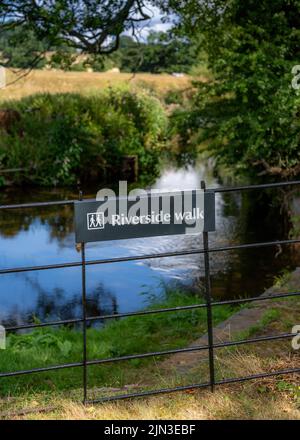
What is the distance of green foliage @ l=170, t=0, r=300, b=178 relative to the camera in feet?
36.2

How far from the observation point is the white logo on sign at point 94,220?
13.8 ft

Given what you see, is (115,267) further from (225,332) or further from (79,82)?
(79,82)

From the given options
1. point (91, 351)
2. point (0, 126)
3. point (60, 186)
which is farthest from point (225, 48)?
point (0, 126)

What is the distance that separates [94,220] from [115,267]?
7.36m

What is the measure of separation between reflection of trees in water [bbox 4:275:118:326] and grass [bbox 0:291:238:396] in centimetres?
62

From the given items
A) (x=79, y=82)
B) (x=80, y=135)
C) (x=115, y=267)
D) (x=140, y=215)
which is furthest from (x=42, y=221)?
(x=79, y=82)

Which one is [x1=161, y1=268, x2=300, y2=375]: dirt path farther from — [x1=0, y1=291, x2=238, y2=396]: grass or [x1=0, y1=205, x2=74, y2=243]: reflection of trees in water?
Result: [x1=0, y1=205, x2=74, y2=243]: reflection of trees in water

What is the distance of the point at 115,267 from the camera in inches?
454

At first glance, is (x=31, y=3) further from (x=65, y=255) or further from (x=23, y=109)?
(x=23, y=109)

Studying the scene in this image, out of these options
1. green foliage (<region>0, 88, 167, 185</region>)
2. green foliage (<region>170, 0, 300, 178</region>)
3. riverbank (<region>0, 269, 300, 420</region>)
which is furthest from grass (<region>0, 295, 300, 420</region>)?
green foliage (<region>0, 88, 167, 185</region>)

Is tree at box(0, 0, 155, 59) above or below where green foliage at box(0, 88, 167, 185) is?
above

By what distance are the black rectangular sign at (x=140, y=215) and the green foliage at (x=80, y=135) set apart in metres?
16.6

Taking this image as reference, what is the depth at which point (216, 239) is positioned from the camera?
13055mm

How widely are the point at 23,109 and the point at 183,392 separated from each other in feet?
65.3
